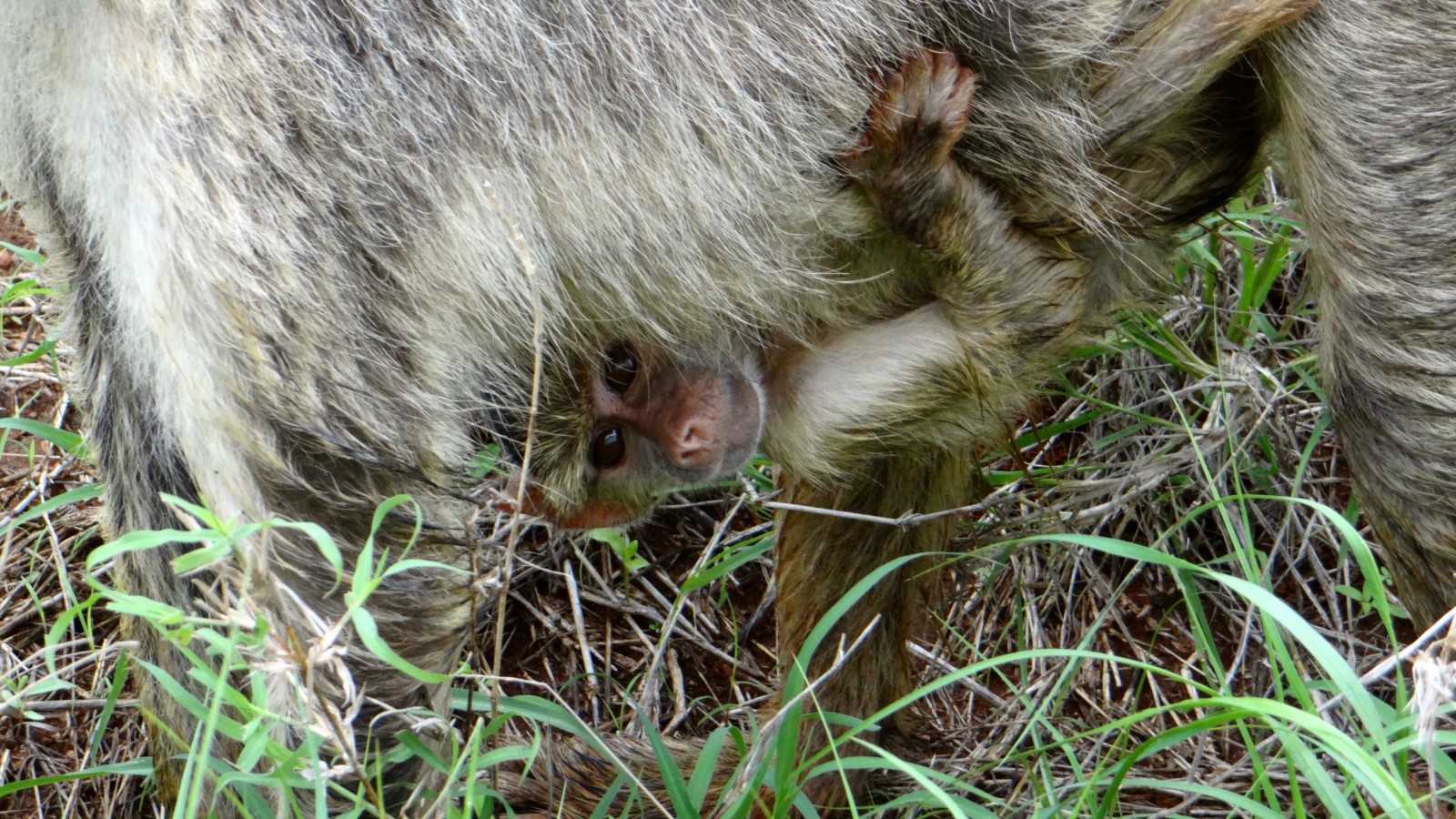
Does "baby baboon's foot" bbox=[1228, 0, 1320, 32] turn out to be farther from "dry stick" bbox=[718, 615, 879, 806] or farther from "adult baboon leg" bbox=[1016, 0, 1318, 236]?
"dry stick" bbox=[718, 615, 879, 806]

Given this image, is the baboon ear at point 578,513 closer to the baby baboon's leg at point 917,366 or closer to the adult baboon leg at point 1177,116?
the baby baboon's leg at point 917,366

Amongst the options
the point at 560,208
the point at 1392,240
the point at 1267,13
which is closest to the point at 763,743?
the point at 560,208

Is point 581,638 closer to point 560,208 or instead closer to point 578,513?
point 578,513

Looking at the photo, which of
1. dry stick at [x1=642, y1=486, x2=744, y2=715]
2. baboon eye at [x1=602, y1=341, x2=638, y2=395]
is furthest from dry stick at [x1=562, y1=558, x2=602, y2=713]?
baboon eye at [x1=602, y1=341, x2=638, y2=395]

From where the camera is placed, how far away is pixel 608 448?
2.81 metres

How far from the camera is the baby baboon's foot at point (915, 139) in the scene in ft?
8.11

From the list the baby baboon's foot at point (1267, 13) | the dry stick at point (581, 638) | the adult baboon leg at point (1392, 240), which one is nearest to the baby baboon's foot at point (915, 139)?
the baby baboon's foot at point (1267, 13)

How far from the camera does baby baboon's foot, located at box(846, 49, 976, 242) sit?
2471 mm

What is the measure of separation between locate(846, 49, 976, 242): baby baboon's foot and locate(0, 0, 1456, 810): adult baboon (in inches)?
1.9

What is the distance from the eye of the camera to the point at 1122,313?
3189 millimetres

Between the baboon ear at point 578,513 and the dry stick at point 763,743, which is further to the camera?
the baboon ear at point 578,513

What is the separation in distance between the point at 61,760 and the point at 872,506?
1872 mm

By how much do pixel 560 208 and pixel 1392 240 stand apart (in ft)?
4.48

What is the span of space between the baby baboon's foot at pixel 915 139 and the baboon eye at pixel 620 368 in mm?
527
